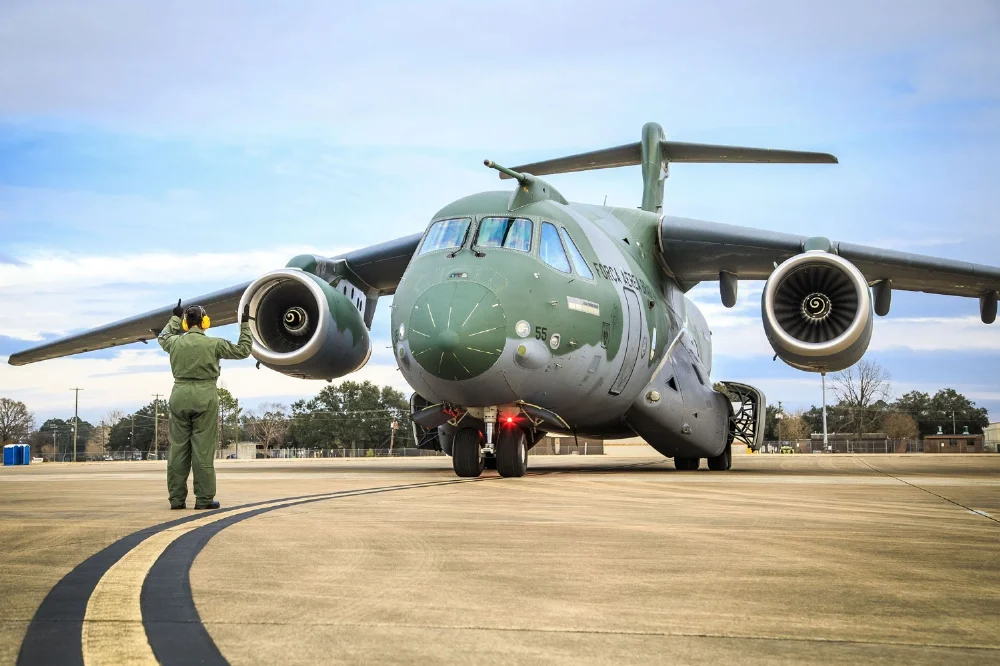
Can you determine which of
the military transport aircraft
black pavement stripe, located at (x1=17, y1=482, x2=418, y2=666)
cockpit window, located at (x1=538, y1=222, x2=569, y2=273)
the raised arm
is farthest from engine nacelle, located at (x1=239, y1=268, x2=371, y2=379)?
black pavement stripe, located at (x1=17, y1=482, x2=418, y2=666)

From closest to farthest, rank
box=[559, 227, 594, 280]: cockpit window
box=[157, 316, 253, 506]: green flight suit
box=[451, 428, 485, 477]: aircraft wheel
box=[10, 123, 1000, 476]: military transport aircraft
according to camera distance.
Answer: box=[157, 316, 253, 506]: green flight suit, box=[10, 123, 1000, 476]: military transport aircraft, box=[451, 428, 485, 477]: aircraft wheel, box=[559, 227, 594, 280]: cockpit window

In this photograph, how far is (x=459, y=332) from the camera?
11.1 metres

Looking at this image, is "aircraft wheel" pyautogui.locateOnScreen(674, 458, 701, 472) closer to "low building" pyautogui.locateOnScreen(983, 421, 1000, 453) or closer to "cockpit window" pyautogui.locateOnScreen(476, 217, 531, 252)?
"cockpit window" pyautogui.locateOnScreen(476, 217, 531, 252)

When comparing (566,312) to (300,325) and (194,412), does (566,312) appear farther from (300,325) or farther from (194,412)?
(194,412)

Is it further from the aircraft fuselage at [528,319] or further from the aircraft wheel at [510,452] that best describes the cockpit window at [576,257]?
the aircraft wheel at [510,452]

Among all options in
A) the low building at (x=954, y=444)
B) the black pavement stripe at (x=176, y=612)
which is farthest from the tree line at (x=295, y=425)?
the black pavement stripe at (x=176, y=612)

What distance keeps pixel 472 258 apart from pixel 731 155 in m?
9.30

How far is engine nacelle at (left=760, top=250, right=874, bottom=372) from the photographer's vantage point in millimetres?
13773

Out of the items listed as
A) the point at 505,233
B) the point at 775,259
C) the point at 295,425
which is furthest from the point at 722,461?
the point at 295,425

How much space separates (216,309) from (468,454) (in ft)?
26.8

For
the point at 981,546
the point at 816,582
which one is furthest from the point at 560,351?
the point at 816,582

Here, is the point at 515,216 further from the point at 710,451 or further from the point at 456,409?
the point at 710,451

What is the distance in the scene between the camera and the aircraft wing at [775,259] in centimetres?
1573

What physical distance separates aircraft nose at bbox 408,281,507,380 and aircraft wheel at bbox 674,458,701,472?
6.97 metres
